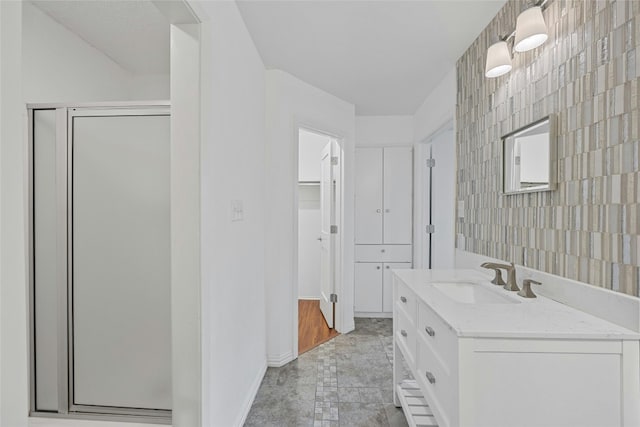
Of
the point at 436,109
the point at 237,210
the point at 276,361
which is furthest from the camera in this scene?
the point at 436,109

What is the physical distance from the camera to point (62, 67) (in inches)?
94.3

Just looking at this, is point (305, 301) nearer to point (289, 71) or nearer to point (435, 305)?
point (289, 71)

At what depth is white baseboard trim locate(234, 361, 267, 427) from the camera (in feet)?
6.77

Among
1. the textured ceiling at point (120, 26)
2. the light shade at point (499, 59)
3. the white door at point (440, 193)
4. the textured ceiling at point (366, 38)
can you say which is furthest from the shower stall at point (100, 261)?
the white door at point (440, 193)

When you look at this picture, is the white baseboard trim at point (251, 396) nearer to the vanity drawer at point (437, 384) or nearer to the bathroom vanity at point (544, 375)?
the vanity drawer at point (437, 384)

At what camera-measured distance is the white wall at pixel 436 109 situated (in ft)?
9.32

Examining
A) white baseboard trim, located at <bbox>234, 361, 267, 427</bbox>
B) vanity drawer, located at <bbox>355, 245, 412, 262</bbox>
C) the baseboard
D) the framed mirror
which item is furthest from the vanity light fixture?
the baseboard

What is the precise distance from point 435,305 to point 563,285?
21.9 inches

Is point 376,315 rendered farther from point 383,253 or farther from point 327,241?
point 327,241

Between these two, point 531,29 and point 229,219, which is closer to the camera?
point 531,29

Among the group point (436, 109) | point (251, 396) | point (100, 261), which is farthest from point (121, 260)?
point (436, 109)

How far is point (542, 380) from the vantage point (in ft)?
3.54

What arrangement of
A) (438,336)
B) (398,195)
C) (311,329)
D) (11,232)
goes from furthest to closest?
(398,195) → (311,329) → (438,336) → (11,232)

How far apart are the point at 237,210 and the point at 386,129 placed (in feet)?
8.78
